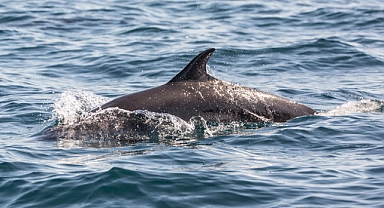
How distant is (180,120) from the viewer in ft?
39.7

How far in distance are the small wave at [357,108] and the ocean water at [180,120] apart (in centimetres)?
4

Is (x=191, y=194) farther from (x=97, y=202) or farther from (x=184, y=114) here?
(x=184, y=114)

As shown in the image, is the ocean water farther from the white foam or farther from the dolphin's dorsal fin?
the dolphin's dorsal fin

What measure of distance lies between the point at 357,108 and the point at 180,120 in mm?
4206

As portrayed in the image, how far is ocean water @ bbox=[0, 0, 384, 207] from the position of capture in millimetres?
9211

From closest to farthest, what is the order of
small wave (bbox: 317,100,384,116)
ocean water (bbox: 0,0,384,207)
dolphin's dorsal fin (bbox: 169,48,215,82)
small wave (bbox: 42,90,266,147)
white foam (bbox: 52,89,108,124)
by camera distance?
ocean water (bbox: 0,0,384,207) < small wave (bbox: 42,90,266,147) < dolphin's dorsal fin (bbox: 169,48,215,82) < white foam (bbox: 52,89,108,124) < small wave (bbox: 317,100,384,116)

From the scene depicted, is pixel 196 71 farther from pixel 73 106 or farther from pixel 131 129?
pixel 73 106

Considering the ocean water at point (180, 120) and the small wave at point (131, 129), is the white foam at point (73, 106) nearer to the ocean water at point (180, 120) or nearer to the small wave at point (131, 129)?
the ocean water at point (180, 120)

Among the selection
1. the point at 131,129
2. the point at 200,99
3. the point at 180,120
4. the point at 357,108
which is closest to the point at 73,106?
the point at 131,129

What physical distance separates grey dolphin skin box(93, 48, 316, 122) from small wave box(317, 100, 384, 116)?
1.75 meters

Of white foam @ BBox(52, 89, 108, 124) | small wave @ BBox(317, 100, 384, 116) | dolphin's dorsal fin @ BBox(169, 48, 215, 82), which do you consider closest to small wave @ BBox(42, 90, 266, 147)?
white foam @ BBox(52, 89, 108, 124)

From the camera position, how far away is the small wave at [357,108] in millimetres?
14113

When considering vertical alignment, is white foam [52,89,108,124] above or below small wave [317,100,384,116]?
above

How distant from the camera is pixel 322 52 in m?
21.0
